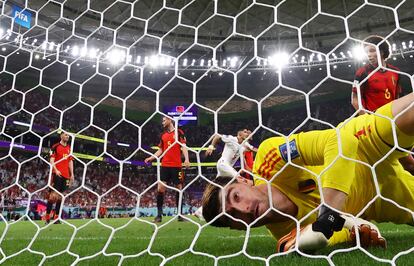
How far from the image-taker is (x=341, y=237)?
1.83 metres

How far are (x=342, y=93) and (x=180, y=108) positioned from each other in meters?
7.85

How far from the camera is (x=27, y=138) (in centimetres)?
1606

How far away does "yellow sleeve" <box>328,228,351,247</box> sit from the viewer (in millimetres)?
1789

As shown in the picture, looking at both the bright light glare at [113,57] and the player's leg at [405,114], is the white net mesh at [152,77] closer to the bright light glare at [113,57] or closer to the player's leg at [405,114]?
the bright light glare at [113,57]

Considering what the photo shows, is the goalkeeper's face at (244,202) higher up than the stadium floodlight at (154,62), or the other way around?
the stadium floodlight at (154,62)

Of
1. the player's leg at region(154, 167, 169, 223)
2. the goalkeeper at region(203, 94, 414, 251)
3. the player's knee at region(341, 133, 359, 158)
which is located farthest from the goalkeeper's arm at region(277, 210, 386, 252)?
the player's leg at region(154, 167, 169, 223)

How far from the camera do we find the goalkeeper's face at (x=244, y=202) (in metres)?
1.63

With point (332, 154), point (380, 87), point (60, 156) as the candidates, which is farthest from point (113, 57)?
point (332, 154)

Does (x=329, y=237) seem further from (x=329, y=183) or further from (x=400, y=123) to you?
(x=400, y=123)

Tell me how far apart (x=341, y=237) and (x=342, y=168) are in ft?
2.11

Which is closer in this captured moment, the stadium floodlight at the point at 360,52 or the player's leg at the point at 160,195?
the stadium floodlight at the point at 360,52

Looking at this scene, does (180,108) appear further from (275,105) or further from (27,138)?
(27,138)

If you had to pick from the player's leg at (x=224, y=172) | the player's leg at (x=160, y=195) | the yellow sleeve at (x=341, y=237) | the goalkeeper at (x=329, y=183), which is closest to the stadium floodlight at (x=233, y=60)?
the player's leg at (x=160, y=195)

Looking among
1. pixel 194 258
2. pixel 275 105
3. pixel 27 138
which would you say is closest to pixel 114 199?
pixel 27 138
